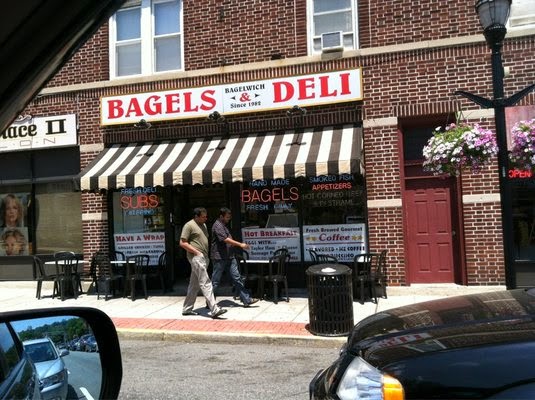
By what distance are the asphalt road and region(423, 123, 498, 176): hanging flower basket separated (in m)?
2.98

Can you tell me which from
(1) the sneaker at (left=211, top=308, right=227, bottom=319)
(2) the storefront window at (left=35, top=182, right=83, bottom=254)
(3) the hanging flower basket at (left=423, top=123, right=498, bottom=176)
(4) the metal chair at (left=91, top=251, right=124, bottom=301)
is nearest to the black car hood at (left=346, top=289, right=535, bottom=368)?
(3) the hanging flower basket at (left=423, top=123, right=498, bottom=176)

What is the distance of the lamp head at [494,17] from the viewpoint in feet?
21.5

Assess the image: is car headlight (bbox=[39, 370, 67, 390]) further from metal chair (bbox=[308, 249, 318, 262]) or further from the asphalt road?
metal chair (bbox=[308, 249, 318, 262])

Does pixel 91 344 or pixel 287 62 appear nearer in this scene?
pixel 91 344

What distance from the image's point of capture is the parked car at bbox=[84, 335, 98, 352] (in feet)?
5.84

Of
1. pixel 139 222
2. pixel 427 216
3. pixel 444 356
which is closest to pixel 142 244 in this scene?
pixel 139 222

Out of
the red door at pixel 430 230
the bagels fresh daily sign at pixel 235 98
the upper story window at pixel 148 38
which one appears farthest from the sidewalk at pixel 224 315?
the upper story window at pixel 148 38

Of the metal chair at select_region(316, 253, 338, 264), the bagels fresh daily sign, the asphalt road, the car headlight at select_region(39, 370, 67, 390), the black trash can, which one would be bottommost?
the asphalt road

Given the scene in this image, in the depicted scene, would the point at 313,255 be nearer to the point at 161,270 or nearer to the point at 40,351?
the point at 161,270

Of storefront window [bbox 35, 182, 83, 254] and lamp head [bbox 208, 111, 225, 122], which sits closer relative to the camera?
lamp head [bbox 208, 111, 225, 122]

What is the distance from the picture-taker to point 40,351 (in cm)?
166

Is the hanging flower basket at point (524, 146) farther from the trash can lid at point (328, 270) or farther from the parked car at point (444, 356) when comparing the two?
the parked car at point (444, 356)

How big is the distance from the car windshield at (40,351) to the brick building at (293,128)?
27.0 feet

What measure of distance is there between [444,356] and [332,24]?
9.91m
